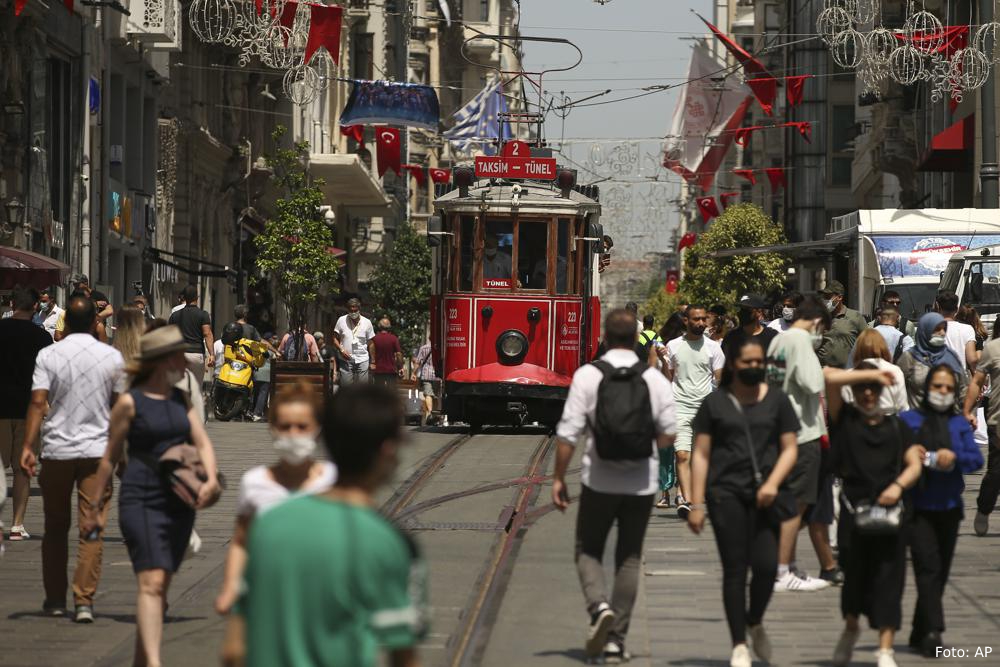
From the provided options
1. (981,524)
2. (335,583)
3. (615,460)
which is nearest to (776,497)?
(615,460)

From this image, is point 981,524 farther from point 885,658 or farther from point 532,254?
point 532,254

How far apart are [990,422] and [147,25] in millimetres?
21757

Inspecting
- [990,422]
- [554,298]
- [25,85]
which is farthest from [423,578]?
[25,85]

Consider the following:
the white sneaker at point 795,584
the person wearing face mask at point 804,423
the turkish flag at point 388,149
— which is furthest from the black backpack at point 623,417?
the turkish flag at point 388,149

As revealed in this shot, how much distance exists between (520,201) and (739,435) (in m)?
15.4

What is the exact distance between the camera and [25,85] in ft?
84.7

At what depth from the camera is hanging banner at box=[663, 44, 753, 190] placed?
1934 inches

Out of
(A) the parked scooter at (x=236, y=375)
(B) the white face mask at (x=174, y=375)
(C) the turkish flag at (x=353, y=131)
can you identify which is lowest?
(A) the parked scooter at (x=236, y=375)

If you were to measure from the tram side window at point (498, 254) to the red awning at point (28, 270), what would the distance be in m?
5.37

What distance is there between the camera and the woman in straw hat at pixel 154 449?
806 cm

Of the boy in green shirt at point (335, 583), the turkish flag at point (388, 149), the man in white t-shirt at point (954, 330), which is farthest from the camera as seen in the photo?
the turkish flag at point (388, 149)

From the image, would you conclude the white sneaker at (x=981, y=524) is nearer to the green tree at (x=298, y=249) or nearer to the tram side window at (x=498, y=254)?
the tram side window at (x=498, y=254)

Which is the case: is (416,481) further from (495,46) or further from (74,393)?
(495,46)

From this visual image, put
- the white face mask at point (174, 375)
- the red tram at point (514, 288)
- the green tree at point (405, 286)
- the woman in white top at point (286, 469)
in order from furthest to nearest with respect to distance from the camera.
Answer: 1. the green tree at point (405, 286)
2. the red tram at point (514, 288)
3. the white face mask at point (174, 375)
4. the woman in white top at point (286, 469)
